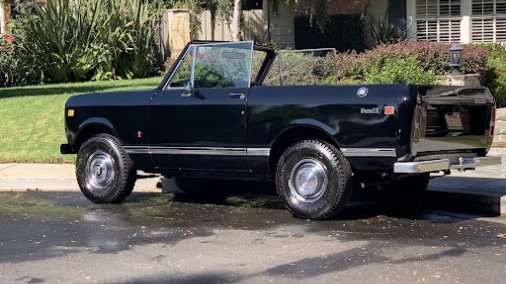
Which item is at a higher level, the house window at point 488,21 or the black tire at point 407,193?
the house window at point 488,21

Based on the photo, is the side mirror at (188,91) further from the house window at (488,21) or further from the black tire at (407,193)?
the house window at (488,21)

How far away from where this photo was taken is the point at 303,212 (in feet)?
25.3

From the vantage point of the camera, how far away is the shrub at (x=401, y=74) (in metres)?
13.7

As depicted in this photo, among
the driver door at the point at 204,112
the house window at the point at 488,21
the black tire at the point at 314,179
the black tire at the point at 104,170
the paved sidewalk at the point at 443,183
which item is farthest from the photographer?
the house window at the point at 488,21

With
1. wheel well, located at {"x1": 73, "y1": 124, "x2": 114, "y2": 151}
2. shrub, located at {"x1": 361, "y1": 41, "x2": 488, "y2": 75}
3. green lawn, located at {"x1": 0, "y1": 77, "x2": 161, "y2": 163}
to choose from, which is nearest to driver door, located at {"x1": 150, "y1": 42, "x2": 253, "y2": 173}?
wheel well, located at {"x1": 73, "y1": 124, "x2": 114, "y2": 151}

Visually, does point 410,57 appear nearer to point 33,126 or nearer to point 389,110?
point 33,126

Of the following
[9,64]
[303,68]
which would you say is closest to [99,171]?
[303,68]

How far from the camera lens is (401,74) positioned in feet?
45.2

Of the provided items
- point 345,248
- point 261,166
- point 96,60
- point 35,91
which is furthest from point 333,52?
point 96,60

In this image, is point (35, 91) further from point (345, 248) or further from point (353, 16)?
point (345, 248)

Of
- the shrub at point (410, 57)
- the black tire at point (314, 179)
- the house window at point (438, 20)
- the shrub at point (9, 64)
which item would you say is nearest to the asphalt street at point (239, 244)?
the black tire at point (314, 179)

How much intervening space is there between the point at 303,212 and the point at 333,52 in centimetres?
241

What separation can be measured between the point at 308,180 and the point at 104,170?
2.69 metres

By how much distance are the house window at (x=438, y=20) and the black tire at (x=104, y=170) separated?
1462 cm
